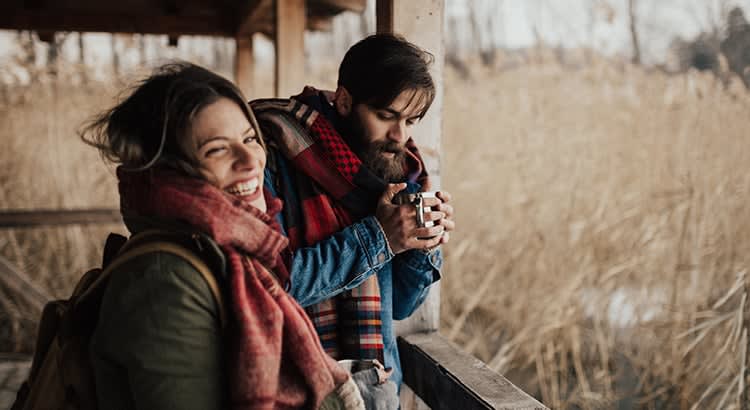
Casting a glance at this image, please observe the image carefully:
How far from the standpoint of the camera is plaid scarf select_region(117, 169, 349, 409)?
971 mm

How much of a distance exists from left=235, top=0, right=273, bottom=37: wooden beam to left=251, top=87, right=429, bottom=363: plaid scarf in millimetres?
2197

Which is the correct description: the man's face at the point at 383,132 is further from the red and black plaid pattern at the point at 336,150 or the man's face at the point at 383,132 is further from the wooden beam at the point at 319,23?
the wooden beam at the point at 319,23

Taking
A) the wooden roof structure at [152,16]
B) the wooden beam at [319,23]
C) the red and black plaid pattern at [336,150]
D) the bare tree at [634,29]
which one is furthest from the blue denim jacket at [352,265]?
the wooden beam at [319,23]

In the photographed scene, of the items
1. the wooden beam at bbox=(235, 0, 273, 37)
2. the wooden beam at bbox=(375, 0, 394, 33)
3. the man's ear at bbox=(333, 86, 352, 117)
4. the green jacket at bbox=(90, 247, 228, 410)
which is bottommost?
the green jacket at bbox=(90, 247, 228, 410)

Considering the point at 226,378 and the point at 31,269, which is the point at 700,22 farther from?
the point at 31,269

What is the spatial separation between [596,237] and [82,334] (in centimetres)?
293

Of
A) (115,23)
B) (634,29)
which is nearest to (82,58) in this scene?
(115,23)

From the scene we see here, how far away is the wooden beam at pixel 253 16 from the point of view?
354cm

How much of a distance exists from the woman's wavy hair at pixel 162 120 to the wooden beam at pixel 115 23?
358cm

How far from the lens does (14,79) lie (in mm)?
6016

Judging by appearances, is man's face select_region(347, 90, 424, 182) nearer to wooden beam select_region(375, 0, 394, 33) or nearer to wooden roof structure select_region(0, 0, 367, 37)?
wooden beam select_region(375, 0, 394, 33)

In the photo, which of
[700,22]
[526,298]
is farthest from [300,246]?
[700,22]

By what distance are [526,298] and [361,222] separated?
2.71 metres

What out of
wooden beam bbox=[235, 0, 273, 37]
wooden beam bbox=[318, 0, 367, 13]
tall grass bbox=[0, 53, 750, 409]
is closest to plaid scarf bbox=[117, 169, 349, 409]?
tall grass bbox=[0, 53, 750, 409]
